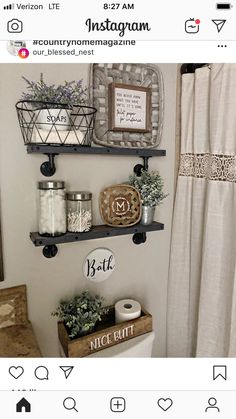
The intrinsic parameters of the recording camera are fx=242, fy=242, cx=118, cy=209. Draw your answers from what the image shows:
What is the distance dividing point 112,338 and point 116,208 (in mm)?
355

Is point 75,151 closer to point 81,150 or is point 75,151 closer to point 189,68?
point 81,150

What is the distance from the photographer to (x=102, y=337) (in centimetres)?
64

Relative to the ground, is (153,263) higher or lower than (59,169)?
lower
